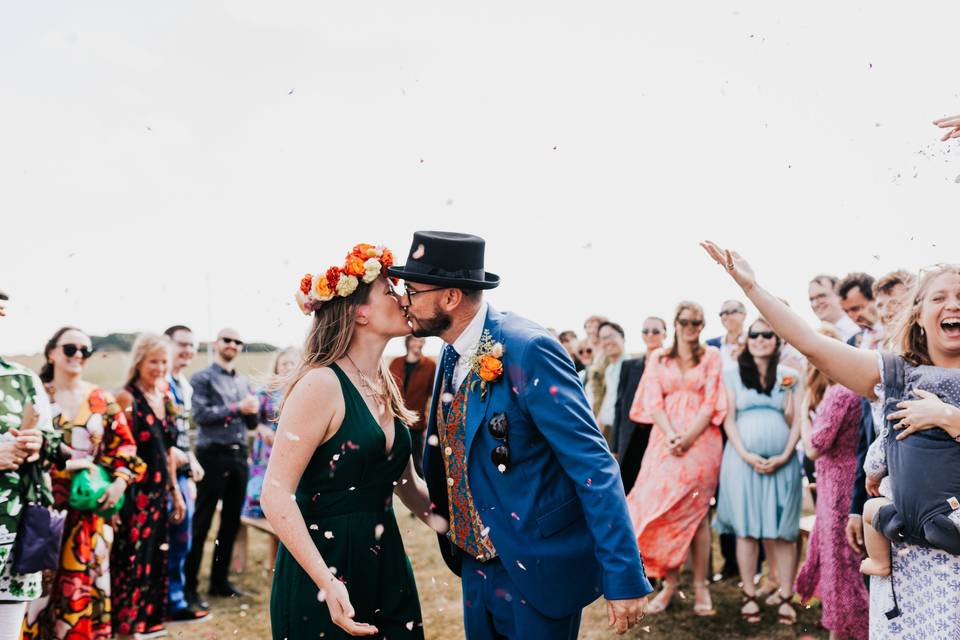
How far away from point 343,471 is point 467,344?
70 centimetres

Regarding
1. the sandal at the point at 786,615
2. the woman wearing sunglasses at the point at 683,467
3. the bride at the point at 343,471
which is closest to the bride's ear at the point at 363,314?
the bride at the point at 343,471

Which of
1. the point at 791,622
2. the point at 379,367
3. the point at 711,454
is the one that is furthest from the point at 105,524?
the point at 791,622

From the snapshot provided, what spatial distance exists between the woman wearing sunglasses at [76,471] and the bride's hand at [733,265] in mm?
4438

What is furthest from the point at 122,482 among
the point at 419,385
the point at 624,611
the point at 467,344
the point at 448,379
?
the point at 624,611

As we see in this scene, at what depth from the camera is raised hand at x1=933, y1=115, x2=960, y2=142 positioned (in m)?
2.83

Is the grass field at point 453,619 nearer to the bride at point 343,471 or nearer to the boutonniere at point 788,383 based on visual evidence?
the boutonniere at point 788,383

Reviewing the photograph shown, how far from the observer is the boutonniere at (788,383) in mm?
6383

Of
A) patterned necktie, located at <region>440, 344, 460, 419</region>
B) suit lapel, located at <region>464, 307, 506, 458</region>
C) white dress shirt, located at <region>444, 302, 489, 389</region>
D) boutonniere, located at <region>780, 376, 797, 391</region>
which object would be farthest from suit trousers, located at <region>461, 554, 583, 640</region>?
boutonniere, located at <region>780, 376, 797, 391</region>

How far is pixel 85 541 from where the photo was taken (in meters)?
5.45

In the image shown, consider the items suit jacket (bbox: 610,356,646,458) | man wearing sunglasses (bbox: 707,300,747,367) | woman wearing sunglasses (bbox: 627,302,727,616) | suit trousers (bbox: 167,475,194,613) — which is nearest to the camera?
woman wearing sunglasses (bbox: 627,302,727,616)

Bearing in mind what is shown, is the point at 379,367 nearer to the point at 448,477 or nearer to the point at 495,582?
the point at 448,477

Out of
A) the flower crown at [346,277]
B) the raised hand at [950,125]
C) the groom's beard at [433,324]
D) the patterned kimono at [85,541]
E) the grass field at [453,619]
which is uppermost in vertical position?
the raised hand at [950,125]

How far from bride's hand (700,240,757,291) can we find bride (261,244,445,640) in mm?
1276

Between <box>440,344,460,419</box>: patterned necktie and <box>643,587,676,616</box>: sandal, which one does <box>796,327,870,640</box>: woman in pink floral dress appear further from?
<box>440,344,460,419</box>: patterned necktie
